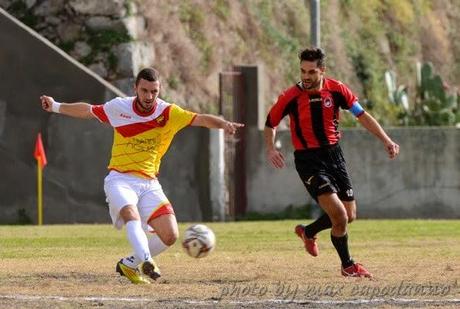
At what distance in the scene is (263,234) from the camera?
2100 centimetres

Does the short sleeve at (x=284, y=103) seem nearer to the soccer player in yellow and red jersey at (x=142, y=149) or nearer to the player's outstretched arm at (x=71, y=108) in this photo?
the soccer player in yellow and red jersey at (x=142, y=149)

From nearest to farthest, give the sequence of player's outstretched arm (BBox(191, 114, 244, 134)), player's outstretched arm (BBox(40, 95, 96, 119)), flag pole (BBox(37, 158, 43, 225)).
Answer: player's outstretched arm (BBox(191, 114, 244, 134)) → player's outstretched arm (BBox(40, 95, 96, 119)) → flag pole (BBox(37, 158, 43, 225))

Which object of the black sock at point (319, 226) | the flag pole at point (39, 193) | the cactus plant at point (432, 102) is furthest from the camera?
the cactus plant at point (432, 102)

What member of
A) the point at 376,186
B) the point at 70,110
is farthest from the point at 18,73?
the point at 70,110

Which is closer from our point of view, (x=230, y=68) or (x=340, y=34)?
(x=230, y=68)

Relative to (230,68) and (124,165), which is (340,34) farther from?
(124,165)

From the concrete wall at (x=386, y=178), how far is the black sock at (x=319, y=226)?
1246cm

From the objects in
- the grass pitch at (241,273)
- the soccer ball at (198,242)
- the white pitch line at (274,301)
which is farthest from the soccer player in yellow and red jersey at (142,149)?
the white pitch line at (274,301)

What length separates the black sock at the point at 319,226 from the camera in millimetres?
14023

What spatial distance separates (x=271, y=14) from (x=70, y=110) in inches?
829

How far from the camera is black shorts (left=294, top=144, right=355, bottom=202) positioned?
13336 mm

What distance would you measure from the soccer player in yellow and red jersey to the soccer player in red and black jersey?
1.00 metres

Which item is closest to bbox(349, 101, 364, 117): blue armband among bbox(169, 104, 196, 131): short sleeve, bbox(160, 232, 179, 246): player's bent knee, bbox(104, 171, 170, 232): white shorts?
bbox(169, 104, 196, 131): short sleeve

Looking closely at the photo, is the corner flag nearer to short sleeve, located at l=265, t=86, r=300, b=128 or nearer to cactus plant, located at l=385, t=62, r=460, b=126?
cactus plant, located at l=385, t=62, r=460, b=126
